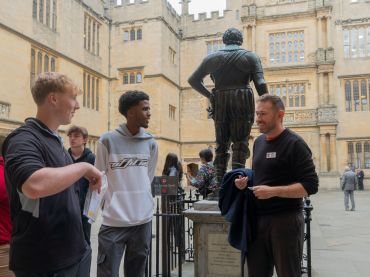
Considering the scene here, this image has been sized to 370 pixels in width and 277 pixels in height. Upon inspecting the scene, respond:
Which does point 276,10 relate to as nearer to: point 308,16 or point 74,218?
point 308,16

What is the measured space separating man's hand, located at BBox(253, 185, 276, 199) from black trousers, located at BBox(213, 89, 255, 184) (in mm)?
1757

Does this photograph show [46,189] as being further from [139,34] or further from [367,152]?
[139,34]

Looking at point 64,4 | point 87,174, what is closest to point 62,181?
point 87,174

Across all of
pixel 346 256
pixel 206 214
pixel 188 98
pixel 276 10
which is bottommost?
pixel 346 256

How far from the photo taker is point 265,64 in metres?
25.5

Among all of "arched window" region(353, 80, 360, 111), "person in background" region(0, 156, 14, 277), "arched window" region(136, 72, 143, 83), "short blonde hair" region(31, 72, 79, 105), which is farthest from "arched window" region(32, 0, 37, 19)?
"arched window" region(353, 80, 360, 111)

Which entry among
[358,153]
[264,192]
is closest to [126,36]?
[358,153]

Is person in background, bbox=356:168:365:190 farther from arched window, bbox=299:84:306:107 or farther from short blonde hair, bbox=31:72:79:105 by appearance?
short blonde hair, bbox=31:72:79:105

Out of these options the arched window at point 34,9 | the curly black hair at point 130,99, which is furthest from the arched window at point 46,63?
the curly black hair at point 130,99

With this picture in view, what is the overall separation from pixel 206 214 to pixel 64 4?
18.7 meters

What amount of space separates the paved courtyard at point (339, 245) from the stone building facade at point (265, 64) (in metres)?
13.3

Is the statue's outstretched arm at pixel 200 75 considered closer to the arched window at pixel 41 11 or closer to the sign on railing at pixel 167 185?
the sign on railing at pixel 167 185

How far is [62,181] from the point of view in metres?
1.60

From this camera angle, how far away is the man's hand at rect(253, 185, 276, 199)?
8.19ft
